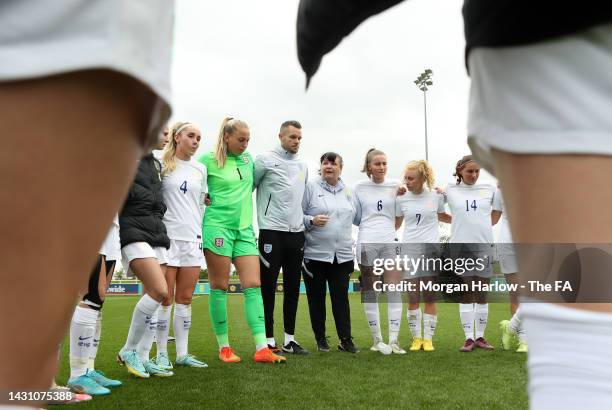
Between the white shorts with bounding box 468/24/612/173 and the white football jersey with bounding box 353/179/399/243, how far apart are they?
5251 millimetres

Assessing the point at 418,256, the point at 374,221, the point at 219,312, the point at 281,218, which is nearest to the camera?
the point at 219,312

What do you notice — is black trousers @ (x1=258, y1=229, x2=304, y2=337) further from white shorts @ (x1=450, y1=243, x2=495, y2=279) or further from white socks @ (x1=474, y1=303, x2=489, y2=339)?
white socks @ (x1=474, y1=303, x2=489, y2=339)

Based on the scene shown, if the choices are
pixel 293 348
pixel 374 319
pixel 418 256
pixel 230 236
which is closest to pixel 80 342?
pixel 230 236

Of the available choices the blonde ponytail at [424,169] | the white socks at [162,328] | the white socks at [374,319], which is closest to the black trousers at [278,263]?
the white socks at [374,319]

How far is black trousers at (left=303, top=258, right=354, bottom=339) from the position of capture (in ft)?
18.1

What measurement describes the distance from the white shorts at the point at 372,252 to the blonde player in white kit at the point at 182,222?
1.88m

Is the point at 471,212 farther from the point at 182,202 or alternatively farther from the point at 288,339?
the point at 182,202

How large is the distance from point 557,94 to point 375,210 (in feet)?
17.5

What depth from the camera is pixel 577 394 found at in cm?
58

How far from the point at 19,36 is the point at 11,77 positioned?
37 mm

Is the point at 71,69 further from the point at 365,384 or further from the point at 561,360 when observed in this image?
the point at 365,384

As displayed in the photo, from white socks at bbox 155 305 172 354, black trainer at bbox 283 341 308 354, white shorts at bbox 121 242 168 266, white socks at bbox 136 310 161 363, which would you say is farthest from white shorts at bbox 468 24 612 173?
black trainer at bbox 283 341 308 354

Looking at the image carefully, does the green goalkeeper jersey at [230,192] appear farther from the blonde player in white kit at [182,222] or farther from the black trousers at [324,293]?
the black trousers at [324,293]

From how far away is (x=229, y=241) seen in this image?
14.9 feet
